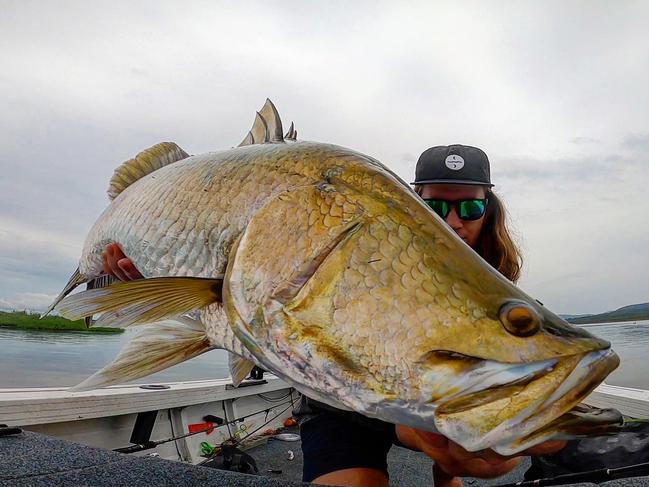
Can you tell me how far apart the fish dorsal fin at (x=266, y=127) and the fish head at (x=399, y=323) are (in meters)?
0.75

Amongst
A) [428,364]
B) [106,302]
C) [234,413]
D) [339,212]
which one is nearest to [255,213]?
[339,212]

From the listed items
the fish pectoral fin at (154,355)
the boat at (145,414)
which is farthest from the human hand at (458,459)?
the boat at (145,414)

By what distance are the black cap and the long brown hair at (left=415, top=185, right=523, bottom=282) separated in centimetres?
13

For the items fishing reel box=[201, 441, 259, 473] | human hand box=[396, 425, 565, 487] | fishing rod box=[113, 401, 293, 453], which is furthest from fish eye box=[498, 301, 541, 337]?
fishing reel box=[201, 441, 259, 473]

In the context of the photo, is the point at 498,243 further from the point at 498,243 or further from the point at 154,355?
the point at 154,355

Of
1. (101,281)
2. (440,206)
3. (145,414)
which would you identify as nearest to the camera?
(101,281)

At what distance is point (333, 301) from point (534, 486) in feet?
4.25

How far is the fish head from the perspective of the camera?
40.8 inches

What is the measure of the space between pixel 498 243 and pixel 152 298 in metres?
2.48

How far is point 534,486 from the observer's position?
6.30 ft

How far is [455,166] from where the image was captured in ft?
10.4

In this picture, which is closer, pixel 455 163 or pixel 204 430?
pixel 455 163

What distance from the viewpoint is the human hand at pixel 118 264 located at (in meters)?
2.24

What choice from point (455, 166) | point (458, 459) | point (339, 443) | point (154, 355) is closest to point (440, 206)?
point (455, 166)
